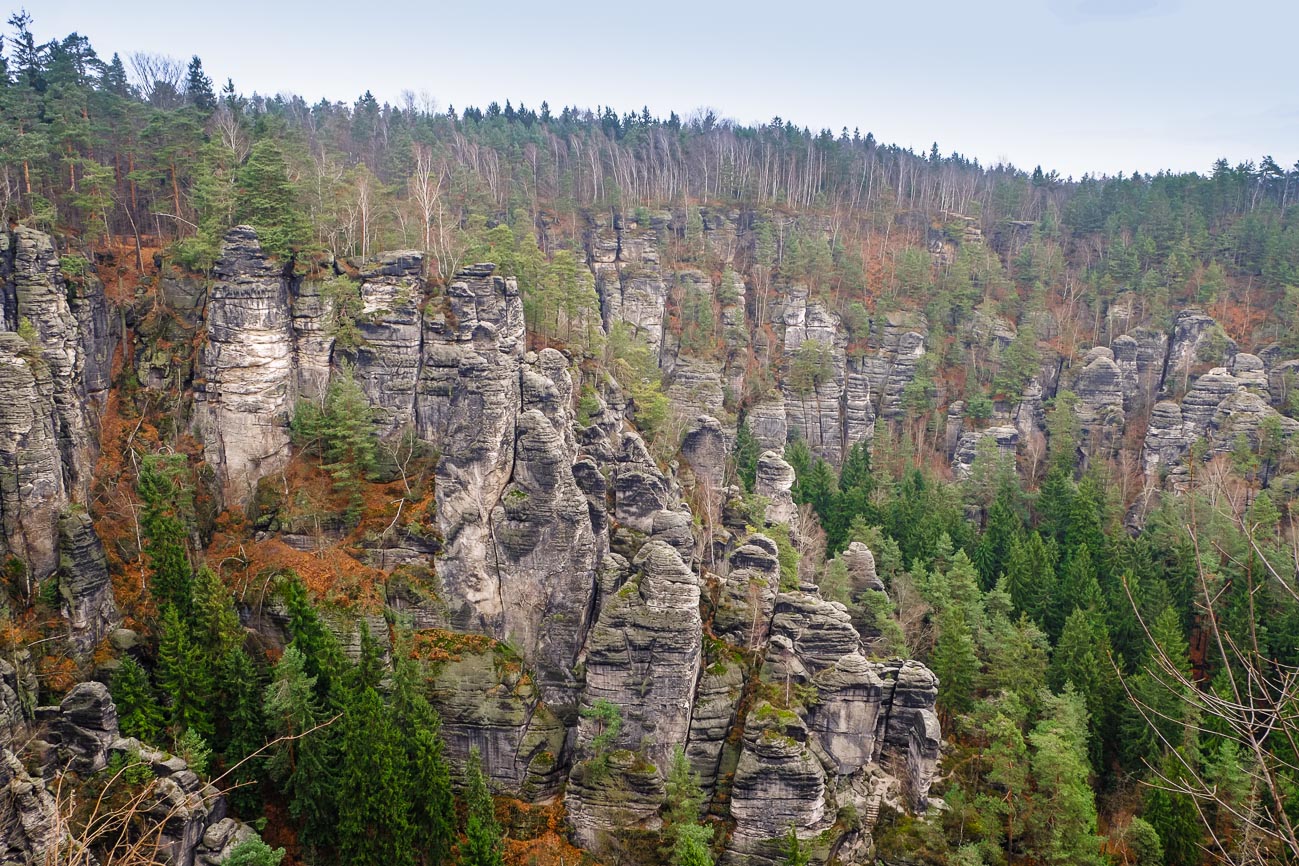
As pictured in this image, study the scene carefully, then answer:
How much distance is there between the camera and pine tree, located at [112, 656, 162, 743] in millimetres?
26844

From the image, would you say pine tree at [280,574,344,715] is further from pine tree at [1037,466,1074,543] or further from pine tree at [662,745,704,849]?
pine tree at [1037,466,1074,543]

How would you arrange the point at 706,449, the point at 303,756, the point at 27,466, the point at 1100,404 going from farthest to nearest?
the point at 1100,404
the point at 706,449
the point at 27,466
the point at 303,756

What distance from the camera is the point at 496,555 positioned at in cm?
3491

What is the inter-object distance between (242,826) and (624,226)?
2717 inches

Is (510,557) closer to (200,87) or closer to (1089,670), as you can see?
(1089,670)

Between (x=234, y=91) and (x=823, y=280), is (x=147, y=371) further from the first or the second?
(x=823, y=280)

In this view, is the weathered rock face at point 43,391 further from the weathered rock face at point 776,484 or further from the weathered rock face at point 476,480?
the weathered rock face at point 776,484

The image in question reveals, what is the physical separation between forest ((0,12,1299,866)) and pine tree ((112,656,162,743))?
17cm

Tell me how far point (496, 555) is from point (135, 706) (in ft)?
43.5

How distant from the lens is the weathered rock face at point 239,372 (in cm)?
3769

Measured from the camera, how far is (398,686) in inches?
1163

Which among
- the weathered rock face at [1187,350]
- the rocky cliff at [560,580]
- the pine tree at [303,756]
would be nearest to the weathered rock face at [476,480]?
the rocky cliff at [560,580]

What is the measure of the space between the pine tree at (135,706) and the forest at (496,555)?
17cm

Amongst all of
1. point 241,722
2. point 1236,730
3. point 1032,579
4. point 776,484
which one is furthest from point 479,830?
point 1032,579
